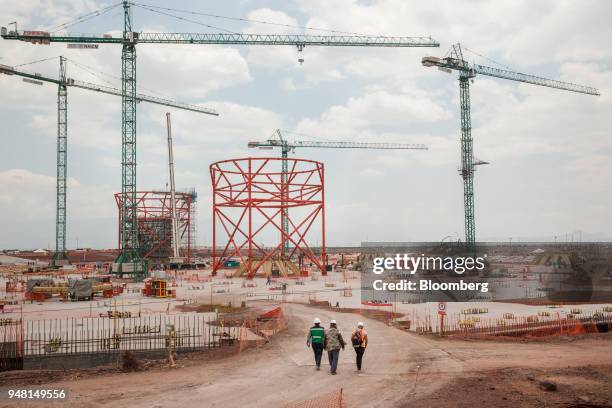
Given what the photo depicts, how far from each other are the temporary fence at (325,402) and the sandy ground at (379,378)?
0.25m

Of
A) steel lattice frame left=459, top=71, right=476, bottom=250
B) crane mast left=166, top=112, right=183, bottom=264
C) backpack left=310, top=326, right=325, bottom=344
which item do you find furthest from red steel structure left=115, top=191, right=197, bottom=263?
backpack left=310, top=326, right=325, bottom=344

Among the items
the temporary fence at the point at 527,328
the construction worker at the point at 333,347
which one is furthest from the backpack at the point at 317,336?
the temporary fence at the point at 527,328

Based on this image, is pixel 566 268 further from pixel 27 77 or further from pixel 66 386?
pixel 27 77

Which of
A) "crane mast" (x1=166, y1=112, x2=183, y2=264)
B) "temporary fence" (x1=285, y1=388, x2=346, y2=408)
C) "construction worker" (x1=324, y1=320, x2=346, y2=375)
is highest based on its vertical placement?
"crane mast" (x1=166, y1=112, x2=183, y2=264)

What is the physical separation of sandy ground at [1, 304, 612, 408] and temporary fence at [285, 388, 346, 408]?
0.25m

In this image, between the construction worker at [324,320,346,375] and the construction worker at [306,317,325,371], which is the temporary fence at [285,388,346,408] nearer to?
the construction worker at [324,320,346,375]

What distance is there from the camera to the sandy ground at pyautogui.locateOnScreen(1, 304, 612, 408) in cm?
1030

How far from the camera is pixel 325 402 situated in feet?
32.4

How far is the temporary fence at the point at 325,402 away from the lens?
9.59m

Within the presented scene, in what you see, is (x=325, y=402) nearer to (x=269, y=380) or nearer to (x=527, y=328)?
(x=269, y=380)

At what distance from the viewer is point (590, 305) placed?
31031 mm

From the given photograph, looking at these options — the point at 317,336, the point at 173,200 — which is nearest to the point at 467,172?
the point at 173,200

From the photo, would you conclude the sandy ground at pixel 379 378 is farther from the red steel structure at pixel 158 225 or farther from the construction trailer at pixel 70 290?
the red steel structure at pixel 158 225

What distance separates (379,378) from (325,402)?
2.35 meters
